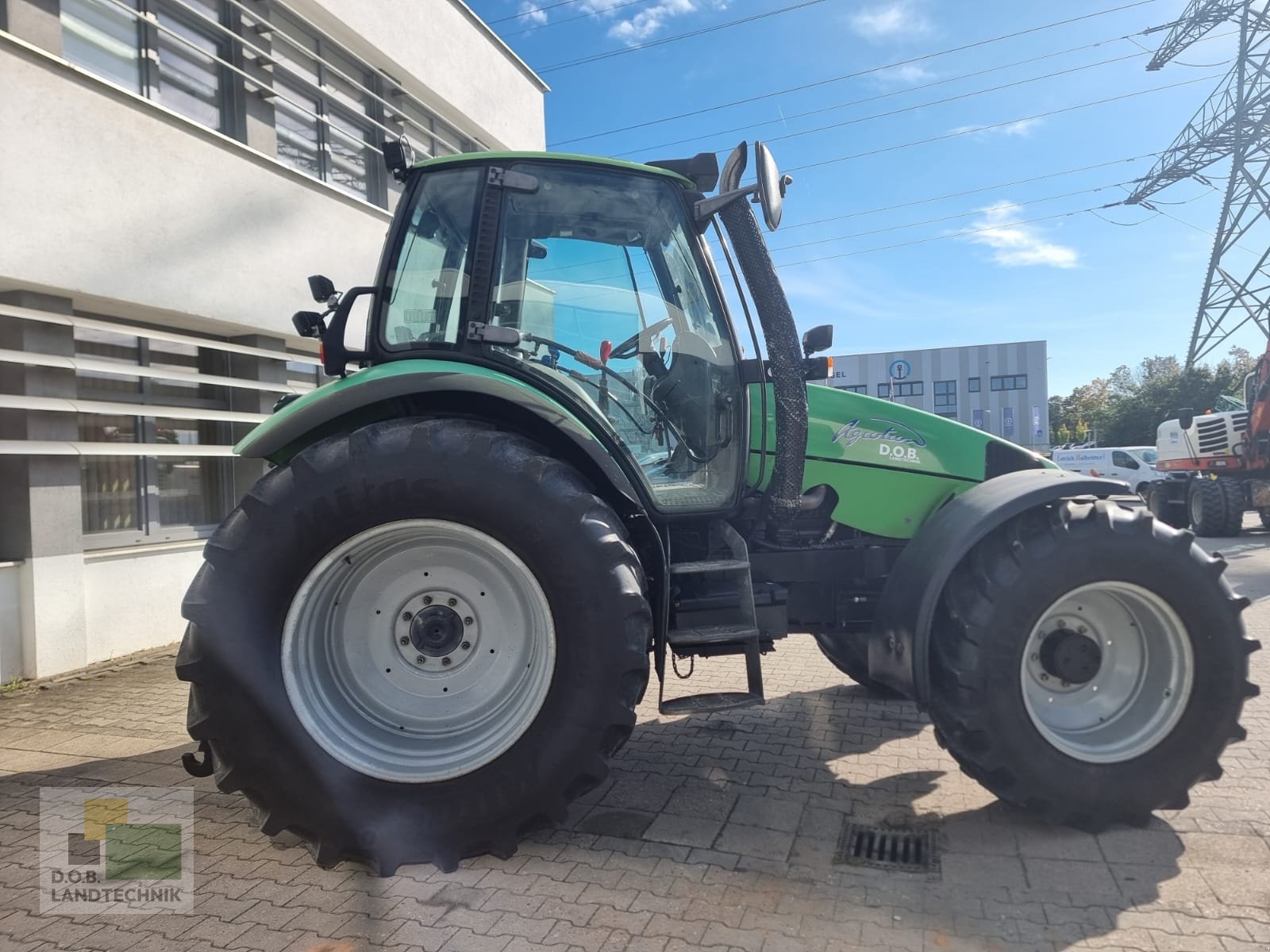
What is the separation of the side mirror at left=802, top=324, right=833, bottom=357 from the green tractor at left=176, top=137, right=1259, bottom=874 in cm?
1

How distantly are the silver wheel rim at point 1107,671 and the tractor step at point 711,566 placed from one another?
111 centimetres

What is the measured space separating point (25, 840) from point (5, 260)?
3.72m

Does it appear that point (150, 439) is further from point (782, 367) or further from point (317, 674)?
point (782, 367)

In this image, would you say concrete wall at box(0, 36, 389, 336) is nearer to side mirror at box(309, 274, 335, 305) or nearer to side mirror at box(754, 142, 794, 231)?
side mirror at box(309, 274, 335, 305)

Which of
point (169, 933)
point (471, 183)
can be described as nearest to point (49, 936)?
point (169, 933)

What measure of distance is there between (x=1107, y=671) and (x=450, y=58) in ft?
35.1

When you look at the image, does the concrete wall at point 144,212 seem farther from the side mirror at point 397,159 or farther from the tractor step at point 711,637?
the tractor step at point 711,637

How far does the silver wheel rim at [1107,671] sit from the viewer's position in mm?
3084

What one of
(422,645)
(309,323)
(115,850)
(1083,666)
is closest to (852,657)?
(1083,666)

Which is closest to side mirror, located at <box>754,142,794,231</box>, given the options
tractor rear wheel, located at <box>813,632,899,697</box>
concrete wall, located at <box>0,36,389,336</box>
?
tractor rear wheel, located at <box>813,632,899,697</box>

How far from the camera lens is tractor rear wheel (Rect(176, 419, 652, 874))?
265 cm

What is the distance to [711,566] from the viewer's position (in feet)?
10.4

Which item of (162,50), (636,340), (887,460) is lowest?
(887,460)

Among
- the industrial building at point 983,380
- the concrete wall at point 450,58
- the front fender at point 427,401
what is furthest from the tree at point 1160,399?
the front fender at point 427,401
